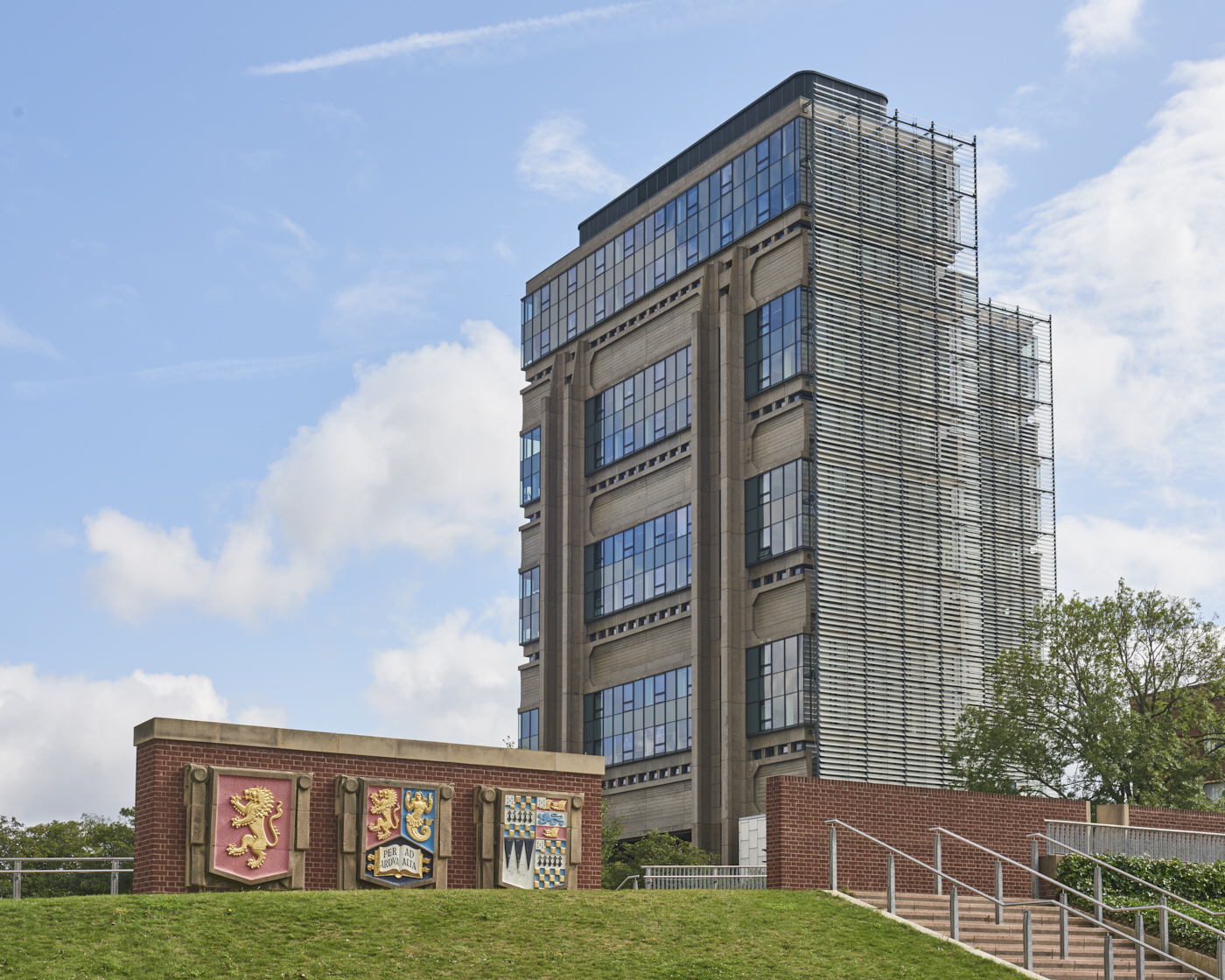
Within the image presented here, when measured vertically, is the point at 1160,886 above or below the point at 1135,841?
below

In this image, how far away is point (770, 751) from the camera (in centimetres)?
6525

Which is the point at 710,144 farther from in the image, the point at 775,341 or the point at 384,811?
the point at 384,811

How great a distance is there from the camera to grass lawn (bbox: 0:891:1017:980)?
20.2 metres

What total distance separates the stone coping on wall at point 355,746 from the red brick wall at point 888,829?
155 inches

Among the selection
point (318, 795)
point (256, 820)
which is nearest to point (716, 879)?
point (318, 795)

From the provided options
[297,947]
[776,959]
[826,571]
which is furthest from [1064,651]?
[297,947]

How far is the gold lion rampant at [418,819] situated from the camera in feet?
90.2

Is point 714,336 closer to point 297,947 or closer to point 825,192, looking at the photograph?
point 825,192

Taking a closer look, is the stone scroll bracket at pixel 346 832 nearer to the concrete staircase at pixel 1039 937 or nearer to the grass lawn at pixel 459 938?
the grass lawn at pixel 459 938

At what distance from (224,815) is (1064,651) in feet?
113

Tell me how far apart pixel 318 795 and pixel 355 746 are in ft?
3.51

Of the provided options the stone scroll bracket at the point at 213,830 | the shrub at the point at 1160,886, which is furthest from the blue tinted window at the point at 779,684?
the stone scroll bracket at the point at 213,830

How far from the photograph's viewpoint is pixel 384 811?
89.5 ft

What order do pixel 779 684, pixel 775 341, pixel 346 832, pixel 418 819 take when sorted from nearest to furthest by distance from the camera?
pixel 346 832 → pixel 418 819 → pixel 779 684 → pixel 775 341
